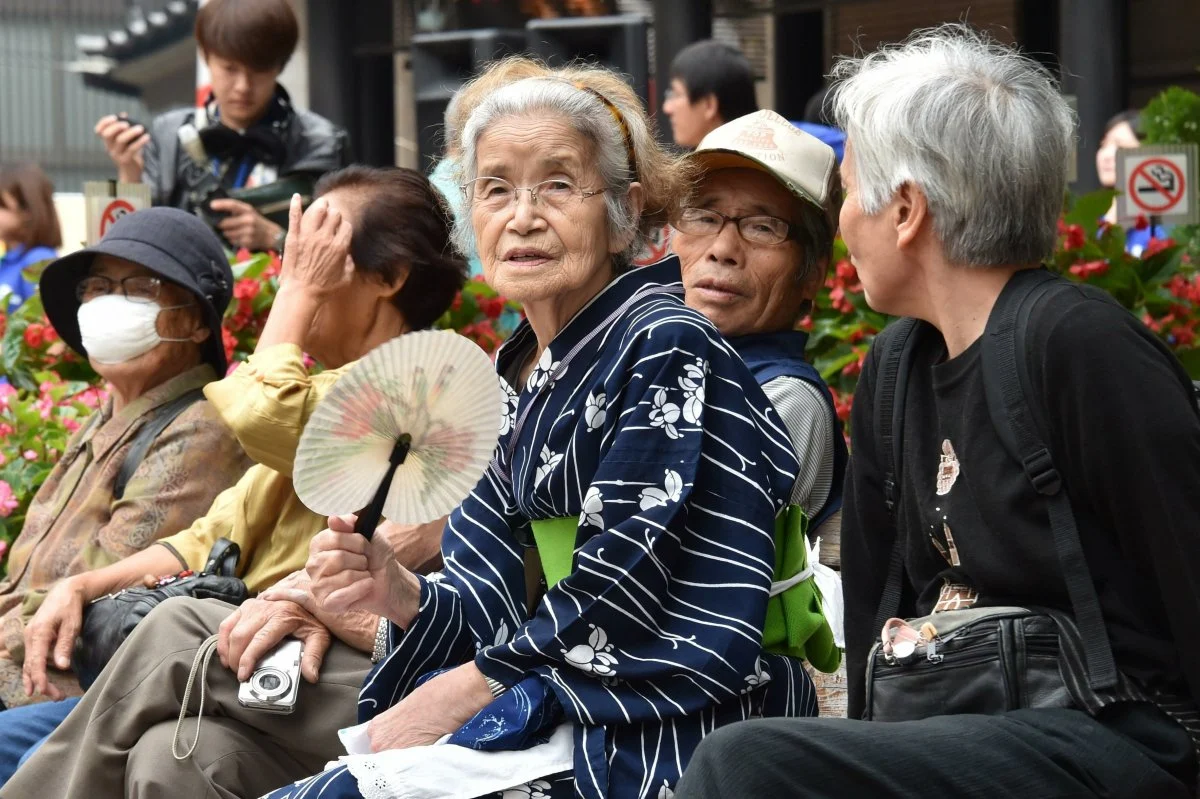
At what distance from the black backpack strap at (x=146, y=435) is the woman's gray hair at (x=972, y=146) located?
7.76 ft

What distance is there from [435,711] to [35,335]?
360 cm

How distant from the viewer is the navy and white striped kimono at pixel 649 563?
284 centimetres

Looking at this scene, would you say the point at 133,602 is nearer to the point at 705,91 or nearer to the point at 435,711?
the point at 435,711

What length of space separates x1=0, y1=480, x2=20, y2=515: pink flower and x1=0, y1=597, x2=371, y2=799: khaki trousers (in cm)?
188

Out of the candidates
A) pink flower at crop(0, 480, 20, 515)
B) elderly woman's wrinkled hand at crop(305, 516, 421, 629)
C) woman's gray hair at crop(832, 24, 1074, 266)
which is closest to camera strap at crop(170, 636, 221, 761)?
elderly woman's wrinkled hand at crop(305, 516, 421, 629)

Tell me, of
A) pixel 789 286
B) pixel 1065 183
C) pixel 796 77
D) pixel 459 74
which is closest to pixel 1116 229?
pixel 789 286

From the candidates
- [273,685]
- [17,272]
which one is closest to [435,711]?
[273,685]

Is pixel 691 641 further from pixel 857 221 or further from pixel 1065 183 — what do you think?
pixel 1065 183

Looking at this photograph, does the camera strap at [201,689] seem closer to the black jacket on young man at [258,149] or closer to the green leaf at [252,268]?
the green leaf at [252,268]

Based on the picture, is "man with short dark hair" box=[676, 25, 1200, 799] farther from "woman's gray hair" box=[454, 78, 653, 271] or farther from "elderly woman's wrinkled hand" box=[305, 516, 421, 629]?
"elderly woman's wrinkled hand" box=[305, 516, 421, 629]

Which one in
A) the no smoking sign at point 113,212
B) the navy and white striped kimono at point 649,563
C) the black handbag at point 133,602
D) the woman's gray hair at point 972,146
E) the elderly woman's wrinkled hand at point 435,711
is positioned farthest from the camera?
the no smoking sign at point 113,212

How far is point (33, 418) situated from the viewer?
18.1ft

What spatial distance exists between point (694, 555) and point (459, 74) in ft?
21.6

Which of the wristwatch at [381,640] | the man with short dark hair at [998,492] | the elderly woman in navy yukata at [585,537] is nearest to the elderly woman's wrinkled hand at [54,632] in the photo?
the wristwatch at [381,640]
